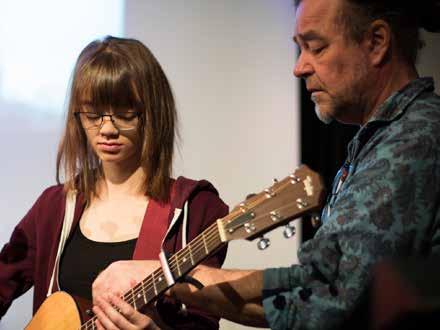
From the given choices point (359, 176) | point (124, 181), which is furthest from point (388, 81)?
point (124, 181)

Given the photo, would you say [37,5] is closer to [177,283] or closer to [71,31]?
[71,31]

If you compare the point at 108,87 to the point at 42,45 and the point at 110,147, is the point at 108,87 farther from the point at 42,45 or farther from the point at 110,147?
the point at 42,45

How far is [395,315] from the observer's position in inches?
13.1

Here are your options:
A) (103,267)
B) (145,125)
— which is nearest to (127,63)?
(145,125)

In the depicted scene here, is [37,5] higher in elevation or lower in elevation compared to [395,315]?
higher

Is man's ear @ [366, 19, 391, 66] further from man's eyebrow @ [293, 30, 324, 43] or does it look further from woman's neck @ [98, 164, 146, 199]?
woman's neck @ [98, 164, 146, 199]

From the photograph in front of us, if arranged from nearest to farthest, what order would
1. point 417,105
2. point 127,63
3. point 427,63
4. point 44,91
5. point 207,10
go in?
point 417,105
point 127,63
point 44,91
point 207,10
point 427,63

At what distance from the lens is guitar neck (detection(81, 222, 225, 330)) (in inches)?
43.9

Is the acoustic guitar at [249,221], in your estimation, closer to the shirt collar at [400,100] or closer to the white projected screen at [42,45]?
the shirt collar at [400,100]

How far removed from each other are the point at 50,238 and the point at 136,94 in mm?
408

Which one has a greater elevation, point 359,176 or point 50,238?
point 359,176

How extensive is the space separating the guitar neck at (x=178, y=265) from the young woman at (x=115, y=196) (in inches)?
4.9

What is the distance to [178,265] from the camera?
1154 millimetres

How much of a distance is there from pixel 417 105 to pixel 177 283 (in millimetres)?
538
